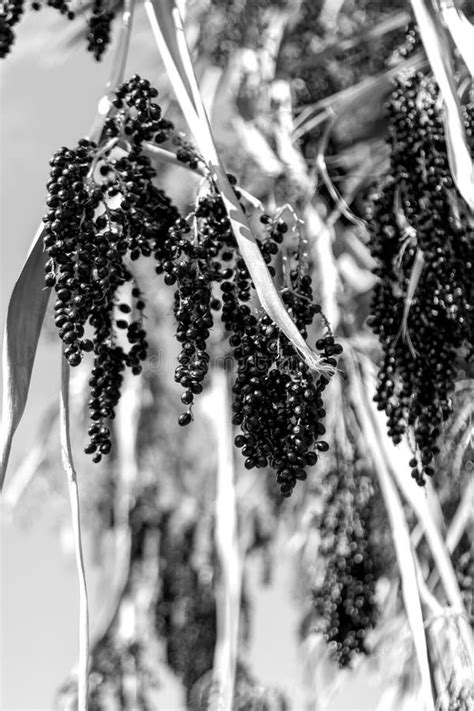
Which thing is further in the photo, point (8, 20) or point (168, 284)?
point (8, 20)

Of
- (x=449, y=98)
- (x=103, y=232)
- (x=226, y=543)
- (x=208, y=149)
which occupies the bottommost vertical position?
(x=226, y=543)

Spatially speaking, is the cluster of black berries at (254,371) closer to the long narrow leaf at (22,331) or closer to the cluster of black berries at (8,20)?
the long narrow leaf at (22,331)

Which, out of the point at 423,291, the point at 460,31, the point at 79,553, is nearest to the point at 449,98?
the point at 460,31

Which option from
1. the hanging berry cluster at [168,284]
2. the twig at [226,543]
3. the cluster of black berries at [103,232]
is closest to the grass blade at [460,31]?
the hanging berry cluster at [168,284]

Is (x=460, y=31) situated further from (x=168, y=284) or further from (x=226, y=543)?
(x=226, y=543)

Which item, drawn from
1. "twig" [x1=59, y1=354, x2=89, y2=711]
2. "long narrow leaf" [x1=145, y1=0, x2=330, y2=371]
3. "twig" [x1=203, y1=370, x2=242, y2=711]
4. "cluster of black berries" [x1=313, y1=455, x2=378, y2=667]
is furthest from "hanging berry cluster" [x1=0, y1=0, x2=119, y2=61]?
"twig" [x1=203, y1=370, x2=242, y2=711]

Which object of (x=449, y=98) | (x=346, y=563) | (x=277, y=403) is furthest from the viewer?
(x=346, y=563)

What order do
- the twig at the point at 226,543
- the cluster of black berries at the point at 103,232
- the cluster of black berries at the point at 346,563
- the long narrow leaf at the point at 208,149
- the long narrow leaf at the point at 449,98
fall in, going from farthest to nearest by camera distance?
the twig at the point at 226,543 < the cluster of black berries at the point at 346,563 < the long narrow leaf at the point at 449,98 < the cluster of black berries at the point at 103,232 < the long narrow leaf at the point at 208,149
